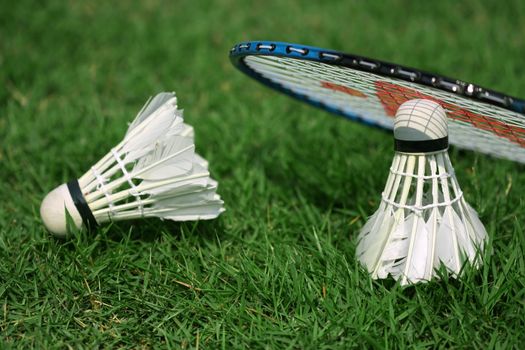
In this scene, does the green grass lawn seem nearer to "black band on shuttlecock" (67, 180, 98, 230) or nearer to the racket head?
"black band on shuttlecock" (67, 180, 98, 230)

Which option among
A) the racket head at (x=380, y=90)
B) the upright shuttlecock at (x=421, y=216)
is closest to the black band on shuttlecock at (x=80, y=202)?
the racket head at (x=380, y=90)

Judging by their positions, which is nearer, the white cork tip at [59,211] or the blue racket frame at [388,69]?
the blue racket frame at [388,69]

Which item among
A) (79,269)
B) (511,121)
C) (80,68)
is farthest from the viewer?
(80,68)

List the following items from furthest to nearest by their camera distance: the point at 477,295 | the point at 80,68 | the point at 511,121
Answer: the point at 80,68 → the point at 477,295 → the point at 511,121

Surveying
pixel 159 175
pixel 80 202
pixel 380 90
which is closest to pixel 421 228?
pixel 380 90

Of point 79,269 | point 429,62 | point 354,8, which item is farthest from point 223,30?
point 79,269

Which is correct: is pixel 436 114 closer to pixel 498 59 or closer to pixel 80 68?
pixel 498 59

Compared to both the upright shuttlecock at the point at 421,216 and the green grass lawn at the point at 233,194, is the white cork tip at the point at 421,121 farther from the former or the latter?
the green grass lawn at the point at 233,194
